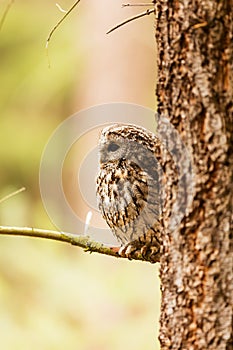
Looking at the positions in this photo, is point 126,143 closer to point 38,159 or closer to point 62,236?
point 62,236

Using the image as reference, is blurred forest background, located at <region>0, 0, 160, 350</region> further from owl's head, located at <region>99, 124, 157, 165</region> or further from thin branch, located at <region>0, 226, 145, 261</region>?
thin branch, located at <region>0, 226, 145, 261</region>

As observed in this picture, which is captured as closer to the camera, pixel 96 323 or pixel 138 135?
pixel 138 135

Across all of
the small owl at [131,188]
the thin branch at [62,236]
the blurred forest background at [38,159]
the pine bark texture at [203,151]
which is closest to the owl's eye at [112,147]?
the small owl at [131,188]

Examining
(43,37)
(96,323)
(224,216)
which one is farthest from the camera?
(43,37)

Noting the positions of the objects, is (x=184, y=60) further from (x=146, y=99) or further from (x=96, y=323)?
(x=146, y=99)

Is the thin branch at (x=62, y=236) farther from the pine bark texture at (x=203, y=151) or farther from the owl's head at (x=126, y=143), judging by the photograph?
the pine bark texture at (x=203, y=151)

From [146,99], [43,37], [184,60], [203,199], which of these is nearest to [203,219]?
[203,199]

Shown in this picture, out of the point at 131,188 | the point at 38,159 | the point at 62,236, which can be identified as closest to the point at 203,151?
the point at 62,236
